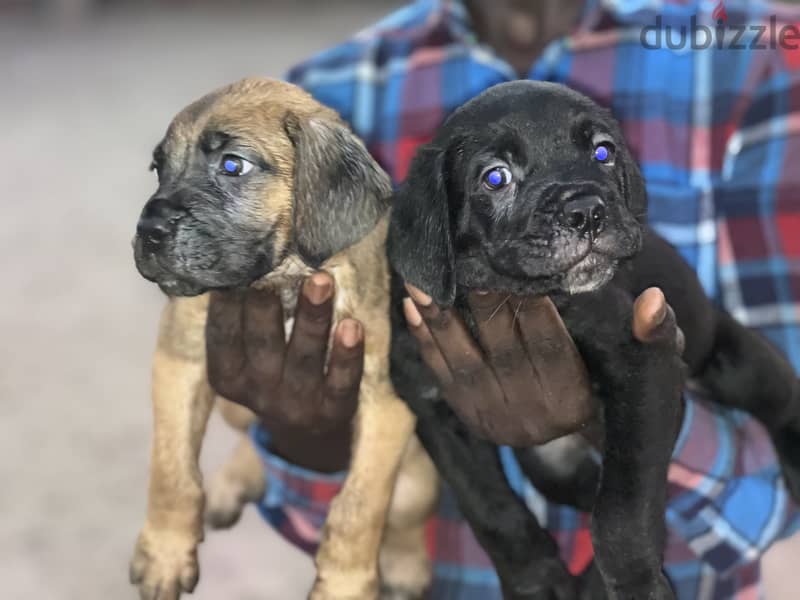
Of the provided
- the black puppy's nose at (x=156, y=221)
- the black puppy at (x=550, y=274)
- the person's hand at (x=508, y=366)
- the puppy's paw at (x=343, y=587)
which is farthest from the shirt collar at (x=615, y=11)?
the puppy's paw at (x=343, y=587)

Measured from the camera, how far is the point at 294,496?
2.57 metres

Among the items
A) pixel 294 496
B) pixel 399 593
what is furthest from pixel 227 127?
pixel 399 593

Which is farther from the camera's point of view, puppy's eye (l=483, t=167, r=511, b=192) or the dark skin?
the dark skin

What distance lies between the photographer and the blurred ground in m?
3.30

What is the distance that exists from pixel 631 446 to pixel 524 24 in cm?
169

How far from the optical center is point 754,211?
8.86 feet

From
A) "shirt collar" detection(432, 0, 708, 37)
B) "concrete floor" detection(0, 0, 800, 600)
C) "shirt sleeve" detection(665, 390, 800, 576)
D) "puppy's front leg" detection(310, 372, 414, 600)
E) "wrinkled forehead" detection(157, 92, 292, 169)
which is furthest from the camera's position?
"concrete floor" detection(0, 0, 800, 600)

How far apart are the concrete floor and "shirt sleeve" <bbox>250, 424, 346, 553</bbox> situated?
14 centimetres

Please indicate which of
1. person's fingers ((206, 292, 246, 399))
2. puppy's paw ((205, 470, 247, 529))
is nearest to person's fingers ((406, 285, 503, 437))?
person's fingers ((206, 292, 246, 399))

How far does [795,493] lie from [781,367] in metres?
0.37

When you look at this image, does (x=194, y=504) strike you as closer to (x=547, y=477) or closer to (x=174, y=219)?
(x=174, y=219)

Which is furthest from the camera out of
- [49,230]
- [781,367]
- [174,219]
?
[49,230]

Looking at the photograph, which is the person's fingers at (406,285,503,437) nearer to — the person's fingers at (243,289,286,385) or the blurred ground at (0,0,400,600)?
the person's fingers at (243,289,286,385)

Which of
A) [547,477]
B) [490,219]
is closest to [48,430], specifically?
[547,477]
